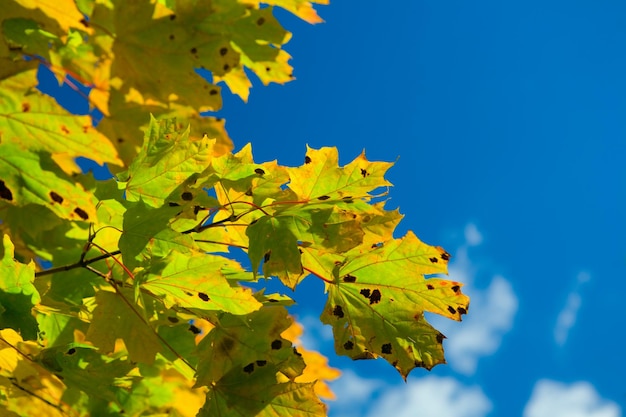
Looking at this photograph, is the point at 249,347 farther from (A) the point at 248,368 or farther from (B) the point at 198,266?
(B) the point at 198,266

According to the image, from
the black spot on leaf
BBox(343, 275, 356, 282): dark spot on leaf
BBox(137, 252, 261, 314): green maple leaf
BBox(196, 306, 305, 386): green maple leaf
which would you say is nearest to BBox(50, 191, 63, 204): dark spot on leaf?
BBox(137, 252, 261, 314): green maple leaf

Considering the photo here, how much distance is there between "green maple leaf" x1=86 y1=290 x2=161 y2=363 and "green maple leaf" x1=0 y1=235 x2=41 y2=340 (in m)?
0.14

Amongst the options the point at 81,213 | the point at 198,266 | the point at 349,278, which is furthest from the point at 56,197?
the point at 349,278

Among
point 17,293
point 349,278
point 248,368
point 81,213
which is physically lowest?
point 17,293

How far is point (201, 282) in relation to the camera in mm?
1200

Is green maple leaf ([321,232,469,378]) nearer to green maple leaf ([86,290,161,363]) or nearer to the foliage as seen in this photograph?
the foliage

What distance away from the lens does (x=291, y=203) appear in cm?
122

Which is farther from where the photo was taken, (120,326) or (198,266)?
(120,326)

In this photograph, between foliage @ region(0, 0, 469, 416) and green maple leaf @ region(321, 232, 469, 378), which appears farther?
green maple leaf @ region(321, 232, 469, 378)

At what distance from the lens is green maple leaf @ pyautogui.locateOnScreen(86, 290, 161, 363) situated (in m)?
1.37

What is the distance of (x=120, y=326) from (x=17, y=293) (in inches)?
9.4

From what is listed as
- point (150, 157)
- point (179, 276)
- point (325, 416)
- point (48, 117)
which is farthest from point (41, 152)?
point (325, 416)

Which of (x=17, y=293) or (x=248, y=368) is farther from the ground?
(x=248, y=368)

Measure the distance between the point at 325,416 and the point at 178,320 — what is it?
0.42 m
